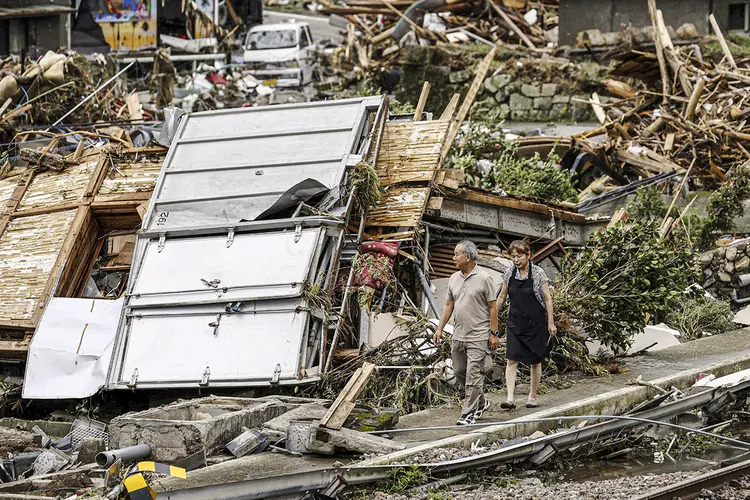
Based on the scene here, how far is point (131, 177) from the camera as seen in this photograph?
13.2m

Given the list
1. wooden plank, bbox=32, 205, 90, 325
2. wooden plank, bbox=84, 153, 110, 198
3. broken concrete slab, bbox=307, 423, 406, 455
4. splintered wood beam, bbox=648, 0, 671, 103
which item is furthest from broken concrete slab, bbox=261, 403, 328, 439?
splintered wood beam, bbox=648, 0, 671, 103

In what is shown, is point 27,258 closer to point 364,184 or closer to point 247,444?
point 364,184

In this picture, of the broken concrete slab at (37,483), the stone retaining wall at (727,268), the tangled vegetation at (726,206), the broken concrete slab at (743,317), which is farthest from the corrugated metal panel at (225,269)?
the tangled vegetation at (726,206)

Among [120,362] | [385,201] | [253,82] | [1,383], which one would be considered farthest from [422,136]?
[253,82]

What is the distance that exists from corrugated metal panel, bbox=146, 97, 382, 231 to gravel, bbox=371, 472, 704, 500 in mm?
4676

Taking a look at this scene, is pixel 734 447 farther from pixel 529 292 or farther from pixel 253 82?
pixel 253 82

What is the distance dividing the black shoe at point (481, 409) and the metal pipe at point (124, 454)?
2.78m

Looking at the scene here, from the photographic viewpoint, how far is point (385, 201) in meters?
12.6

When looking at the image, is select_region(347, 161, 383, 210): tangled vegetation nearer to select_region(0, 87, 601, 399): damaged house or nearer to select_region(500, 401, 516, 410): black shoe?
select_region(0, 87, 601, 399): damaged house

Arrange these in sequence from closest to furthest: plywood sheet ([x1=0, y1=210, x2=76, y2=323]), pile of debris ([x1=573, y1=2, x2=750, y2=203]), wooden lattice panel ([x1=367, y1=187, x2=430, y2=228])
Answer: plywood sheet ([x1=0, y1=210, x2=76, y2=323]) < wooden lattice panel ([x1=367, y1=187, x2=430, y2=228]) < pile of debris ([x1=573, y1=2, x2=750, y2=203])

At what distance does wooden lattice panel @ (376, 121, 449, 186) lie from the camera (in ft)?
42.4

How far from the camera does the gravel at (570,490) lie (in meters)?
7.59

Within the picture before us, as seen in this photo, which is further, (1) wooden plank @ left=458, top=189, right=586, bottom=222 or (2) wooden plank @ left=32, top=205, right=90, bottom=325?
(1) wooden plank @ left=458, top=189, right=586, bottom=222

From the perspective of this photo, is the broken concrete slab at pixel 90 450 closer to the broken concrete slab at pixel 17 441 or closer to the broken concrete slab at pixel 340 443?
the broken concrete slab at pixel 17 441
